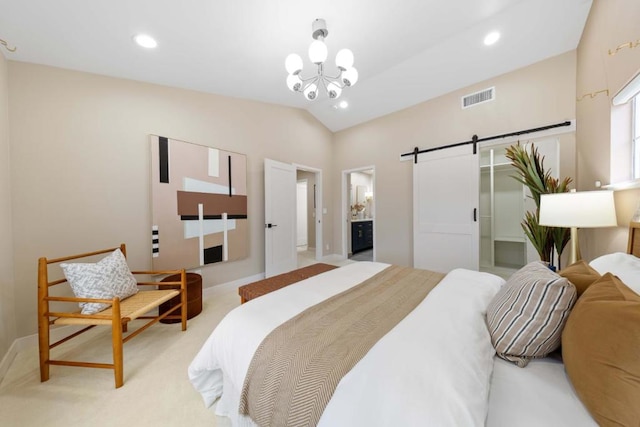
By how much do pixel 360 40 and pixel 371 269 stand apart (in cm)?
228

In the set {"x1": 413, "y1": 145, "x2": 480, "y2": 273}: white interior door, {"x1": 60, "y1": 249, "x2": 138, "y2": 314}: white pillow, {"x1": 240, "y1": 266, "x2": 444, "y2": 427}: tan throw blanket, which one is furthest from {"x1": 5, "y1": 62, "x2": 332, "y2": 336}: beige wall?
{"x1": 413, "y1": 145, "x2": 480, "y2": 273}: white interior door

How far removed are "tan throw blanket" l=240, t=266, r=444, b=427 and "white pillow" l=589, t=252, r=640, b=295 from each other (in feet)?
2.73

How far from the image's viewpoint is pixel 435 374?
27.5 inches

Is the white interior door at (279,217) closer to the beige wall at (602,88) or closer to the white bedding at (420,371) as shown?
the white bedding at (420,371)

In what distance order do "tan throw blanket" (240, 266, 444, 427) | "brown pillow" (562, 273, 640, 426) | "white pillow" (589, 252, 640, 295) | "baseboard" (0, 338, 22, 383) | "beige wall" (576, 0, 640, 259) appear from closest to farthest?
"brown pillow" (562, 273, 640, 426)
"tan throw blanket" (240, 266, 444, 427)
"white pillow" (589, 252, 640, 295)
"beige wall" (576, 0, 640, 259)
"baseboard" (0, 338, 22, 383)

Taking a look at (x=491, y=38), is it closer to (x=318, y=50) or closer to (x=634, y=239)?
(x=318, y=50)

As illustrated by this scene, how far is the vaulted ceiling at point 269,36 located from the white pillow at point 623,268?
2.23 m

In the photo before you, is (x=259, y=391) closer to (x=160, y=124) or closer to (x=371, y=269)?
(x=371, y=269)

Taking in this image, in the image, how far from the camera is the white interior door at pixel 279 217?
3549 millimetres

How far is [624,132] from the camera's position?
64.1 inches

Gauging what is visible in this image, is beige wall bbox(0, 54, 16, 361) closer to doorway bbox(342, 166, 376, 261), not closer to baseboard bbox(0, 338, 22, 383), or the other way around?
baseboard bbox(0, 338, 22, 383)

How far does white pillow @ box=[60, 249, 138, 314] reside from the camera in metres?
1.74

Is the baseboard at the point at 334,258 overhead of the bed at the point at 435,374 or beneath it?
beneath

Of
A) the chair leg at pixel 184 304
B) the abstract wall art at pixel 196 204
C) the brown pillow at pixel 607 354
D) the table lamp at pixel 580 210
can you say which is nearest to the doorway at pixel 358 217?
the abstract wall art at pixel 196 204
